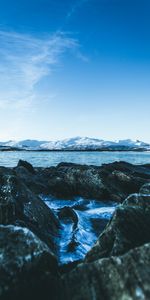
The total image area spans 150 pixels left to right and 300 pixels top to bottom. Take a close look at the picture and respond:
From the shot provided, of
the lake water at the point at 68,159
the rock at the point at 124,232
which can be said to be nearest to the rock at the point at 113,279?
the rock at the point at 124,232

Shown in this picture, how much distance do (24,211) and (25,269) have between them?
4.55m

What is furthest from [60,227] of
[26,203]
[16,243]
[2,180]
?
[16,243]

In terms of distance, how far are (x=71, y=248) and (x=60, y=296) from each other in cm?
428

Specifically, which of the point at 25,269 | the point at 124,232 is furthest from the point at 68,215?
the point at 25,269

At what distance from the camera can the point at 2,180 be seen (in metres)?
9.97

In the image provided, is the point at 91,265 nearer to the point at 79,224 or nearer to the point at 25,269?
the point at 25,269

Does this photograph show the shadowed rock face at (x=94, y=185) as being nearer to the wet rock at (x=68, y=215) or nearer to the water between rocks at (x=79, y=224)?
the water between rocks at (x=79, y=224)

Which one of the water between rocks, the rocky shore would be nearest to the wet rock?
the water between rocks

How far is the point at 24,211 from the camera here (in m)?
9.13

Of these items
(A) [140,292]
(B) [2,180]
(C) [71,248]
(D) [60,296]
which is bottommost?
(C) [71,248]

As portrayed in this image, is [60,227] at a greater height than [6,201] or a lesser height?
lesser

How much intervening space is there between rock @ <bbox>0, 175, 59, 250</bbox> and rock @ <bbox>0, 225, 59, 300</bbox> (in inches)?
119

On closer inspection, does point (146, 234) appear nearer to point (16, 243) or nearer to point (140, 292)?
point (140, 292)

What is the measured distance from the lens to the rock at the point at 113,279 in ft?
12.8
